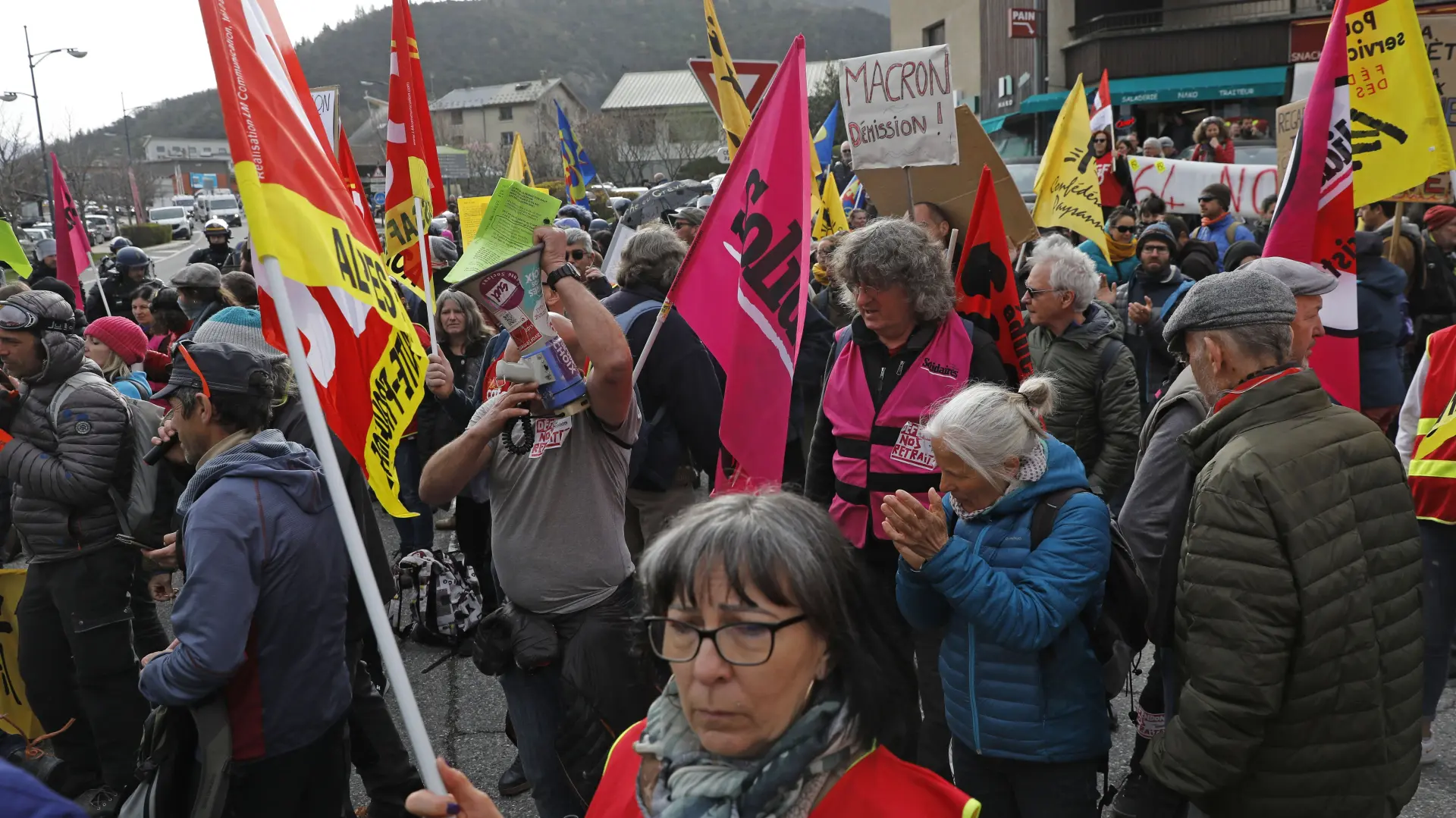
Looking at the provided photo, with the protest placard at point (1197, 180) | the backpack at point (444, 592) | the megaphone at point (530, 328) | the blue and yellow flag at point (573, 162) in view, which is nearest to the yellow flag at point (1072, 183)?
the backpack at point (444, 592)

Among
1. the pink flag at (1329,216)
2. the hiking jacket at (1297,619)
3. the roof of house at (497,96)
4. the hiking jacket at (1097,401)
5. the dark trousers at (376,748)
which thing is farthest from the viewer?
the roof of house at (497,96)

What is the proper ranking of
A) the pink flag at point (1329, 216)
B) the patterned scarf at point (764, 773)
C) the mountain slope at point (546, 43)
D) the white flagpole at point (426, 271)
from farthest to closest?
the mountain slope at point (546, 43) < the pink flag at point (1329, 216) < the white flagpole at point (426, 271) < the patterned scarf at point (764, 773)

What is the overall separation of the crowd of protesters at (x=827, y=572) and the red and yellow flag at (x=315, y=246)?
0.58m

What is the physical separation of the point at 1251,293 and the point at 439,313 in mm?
5124

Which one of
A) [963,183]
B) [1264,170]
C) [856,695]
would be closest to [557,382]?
[856,695]

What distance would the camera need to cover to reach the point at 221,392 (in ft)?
9.68

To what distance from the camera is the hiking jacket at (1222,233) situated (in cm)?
901

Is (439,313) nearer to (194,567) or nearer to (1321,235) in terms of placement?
(194,567)

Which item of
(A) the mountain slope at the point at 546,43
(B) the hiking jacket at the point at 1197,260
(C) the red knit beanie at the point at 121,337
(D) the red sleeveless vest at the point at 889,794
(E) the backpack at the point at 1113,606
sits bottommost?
(E) the backpack at the point at 1113,606

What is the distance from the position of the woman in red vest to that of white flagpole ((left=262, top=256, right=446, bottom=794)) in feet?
0.34

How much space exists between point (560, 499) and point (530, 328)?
1.64 ft

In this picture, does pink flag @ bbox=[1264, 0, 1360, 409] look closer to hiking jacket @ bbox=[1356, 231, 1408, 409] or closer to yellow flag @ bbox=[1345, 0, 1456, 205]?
yellow flag @ bbox=[1345, 0, 1456, 205]

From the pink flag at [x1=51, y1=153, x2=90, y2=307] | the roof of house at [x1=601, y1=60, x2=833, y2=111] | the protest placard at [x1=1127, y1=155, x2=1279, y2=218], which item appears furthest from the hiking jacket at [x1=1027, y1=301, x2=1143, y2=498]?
the roof of house at [x1=601, y1=60, x2=833, y2=111]

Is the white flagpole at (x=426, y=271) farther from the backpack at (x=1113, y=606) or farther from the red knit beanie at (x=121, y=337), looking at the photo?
the red knit beanie at (x=121, y=337)
